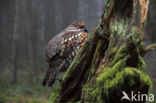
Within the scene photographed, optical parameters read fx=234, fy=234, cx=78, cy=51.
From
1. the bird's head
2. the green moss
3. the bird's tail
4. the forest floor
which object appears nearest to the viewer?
the green moss

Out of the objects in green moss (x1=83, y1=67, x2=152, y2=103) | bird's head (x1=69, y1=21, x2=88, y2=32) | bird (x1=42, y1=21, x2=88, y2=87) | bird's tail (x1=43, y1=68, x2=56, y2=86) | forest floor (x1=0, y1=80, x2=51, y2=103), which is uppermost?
bird's head (x1=69, y1=21, x2=88, y2=32)

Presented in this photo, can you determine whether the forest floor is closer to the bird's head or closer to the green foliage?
the bird's head

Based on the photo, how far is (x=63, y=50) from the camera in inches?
195

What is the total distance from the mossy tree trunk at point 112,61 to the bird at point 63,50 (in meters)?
1.42

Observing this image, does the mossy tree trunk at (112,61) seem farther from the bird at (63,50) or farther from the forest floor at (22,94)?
the forest floor at (22,94)

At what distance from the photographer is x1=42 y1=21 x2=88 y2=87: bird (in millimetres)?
4875

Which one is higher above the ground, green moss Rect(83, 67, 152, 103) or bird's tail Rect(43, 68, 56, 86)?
bird's tail Rect(43, 68, 56, 86)

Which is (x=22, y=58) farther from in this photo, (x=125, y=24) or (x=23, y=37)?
(x=125, y=24)

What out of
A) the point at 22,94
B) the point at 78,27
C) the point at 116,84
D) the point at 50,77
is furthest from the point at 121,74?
the point at 22,94

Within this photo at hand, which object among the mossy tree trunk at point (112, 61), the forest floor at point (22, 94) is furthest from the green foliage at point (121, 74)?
the forest floor at point (22, 94)

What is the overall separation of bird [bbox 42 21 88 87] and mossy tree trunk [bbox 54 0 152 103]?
1.42 metres

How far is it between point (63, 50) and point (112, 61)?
2.48 m

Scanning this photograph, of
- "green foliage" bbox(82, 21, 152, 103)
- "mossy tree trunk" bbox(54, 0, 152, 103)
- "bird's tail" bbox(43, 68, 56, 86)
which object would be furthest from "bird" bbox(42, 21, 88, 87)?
"green foliage" bbox(82, 21, 152, 103)

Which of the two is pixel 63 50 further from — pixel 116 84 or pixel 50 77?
pixel 116 84
